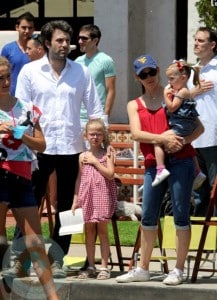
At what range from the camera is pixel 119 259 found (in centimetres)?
1099

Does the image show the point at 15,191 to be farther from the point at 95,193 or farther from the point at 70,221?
the point at 95,193

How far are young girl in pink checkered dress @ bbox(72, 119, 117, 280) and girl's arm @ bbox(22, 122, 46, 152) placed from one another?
117cm

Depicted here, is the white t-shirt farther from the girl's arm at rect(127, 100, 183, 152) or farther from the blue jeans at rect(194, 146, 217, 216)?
the girl's arm at rect(127, 100, 183, 152)

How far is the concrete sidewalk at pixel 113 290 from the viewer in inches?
396

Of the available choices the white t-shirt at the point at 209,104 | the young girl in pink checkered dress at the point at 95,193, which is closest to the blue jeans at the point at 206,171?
the white t-shirt at the point at 209,104

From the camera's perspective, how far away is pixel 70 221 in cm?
1054

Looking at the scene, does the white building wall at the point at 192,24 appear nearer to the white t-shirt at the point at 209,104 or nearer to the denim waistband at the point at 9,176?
the white t-shirt at the point at 209,104

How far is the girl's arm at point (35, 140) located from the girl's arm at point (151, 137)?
103cm

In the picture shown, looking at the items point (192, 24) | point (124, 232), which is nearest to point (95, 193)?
point (124, 232)

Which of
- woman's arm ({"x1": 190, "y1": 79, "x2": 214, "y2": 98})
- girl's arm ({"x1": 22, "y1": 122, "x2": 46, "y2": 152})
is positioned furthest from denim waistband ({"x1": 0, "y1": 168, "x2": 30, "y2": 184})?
woman's arm ({"x1": 190, "y1": 79, "x2": 214, "y2": 98})

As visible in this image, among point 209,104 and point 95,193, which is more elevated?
point 209,104

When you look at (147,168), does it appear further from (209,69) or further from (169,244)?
(209,69)

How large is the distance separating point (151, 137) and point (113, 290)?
1.29 metres

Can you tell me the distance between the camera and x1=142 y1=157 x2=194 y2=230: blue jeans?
10141mm
